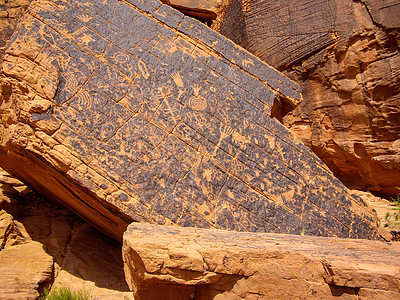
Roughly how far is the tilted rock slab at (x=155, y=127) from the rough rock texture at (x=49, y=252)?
0.52m

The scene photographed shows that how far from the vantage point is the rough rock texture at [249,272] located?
1491mm

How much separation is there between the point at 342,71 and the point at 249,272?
3.05 meters

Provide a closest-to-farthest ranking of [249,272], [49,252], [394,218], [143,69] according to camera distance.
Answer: [249,272] < [143,69] < [49,252] < [394,218]

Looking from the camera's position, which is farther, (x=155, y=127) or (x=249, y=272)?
(x=155, y=127)

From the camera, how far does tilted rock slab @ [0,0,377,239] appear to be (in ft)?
7.80

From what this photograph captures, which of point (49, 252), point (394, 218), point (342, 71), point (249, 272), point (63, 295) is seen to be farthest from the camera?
point (342, 71)

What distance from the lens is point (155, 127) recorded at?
2541 millimetres

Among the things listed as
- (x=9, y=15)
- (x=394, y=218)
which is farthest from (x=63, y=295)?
(x=9, y=15)

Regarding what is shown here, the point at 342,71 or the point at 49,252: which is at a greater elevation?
the point at 342,71

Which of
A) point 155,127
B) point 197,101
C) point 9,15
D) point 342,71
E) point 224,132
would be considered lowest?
point 155,127

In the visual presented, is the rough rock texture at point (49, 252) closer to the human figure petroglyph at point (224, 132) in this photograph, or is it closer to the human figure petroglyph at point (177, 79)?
the human figure petroglyph at point (224, 132)

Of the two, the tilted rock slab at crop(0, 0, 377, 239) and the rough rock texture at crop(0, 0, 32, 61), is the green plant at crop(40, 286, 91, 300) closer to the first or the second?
the tilted rock slab at crop(0, 0, 377, 239)

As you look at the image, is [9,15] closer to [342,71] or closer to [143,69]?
[143,69]

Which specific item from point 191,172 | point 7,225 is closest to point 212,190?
point 191,172
